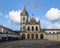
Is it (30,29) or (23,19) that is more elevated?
(23,19)

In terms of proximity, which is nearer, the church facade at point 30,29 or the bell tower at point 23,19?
the church facade at point 30,29

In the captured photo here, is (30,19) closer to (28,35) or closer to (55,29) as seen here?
(28,35)

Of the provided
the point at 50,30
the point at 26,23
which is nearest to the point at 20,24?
the point at 26,23

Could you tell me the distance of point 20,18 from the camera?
128 metres

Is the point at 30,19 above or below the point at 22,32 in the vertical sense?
above

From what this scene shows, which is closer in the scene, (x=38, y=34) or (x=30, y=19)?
(x=38, y=34)

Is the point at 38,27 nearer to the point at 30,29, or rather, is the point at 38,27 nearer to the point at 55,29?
the point at 30,29

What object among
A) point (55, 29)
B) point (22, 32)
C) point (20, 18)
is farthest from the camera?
point (55, 29)

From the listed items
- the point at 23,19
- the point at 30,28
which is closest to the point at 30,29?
the point at 30,28

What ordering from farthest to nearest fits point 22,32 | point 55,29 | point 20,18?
point 55,29
point 20,18
point 22,32

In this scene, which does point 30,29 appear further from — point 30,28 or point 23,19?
point 23,19

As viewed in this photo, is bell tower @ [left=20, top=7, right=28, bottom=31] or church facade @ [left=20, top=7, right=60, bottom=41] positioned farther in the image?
bell tower @ [left=20, top=7, right=28, bottom=31]

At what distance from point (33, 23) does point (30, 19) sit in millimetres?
4076

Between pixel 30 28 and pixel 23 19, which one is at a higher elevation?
pixel 23 19
